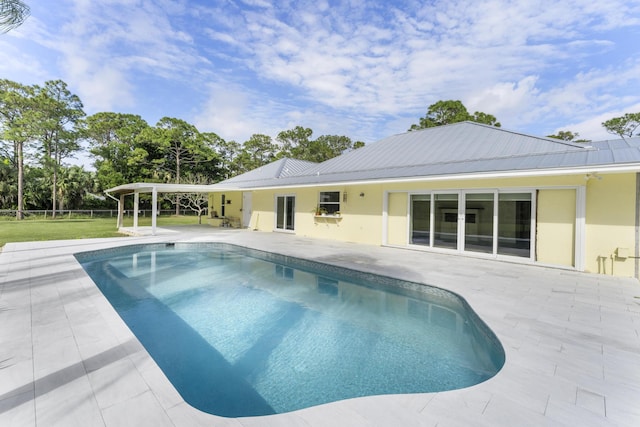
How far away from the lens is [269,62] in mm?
15266

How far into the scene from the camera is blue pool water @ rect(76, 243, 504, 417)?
3105mm

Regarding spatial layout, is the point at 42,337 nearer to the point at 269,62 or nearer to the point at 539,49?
the point at 269,62

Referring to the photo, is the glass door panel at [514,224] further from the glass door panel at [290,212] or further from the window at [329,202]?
the glass door panel at [290,212]

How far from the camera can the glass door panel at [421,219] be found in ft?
32.2

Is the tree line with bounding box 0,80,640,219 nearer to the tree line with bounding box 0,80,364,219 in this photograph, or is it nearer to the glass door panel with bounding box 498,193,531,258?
the tree line with bounding box 0,80,364,219

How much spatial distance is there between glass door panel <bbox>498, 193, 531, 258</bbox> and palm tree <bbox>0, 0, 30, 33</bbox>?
35.6 feet

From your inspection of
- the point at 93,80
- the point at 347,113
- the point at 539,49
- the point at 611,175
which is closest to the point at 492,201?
the point at 611,175

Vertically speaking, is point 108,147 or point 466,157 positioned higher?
point 108,147

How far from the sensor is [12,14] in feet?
14.5

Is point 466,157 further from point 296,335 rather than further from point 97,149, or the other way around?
point 97,149

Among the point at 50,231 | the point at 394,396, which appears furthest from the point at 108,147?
the point at 394,396

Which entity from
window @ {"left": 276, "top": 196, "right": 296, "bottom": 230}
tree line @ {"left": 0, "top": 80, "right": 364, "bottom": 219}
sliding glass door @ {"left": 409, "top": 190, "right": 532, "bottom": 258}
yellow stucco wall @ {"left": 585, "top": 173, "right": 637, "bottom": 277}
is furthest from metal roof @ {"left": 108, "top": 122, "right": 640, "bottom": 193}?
tree line @ {"left": 0, "top": 80, "right": 364, "bottom": 219}

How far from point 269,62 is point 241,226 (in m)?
9.67

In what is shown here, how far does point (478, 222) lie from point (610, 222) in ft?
9.17
